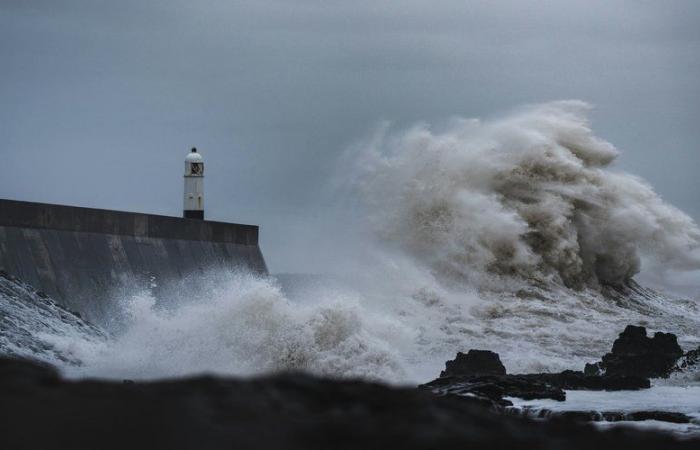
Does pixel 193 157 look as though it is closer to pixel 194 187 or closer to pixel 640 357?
pixel 194 187

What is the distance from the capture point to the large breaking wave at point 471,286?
Result: 45.5 feet

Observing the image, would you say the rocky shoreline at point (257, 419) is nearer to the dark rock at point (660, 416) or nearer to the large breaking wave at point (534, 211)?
the dark rock at point (660, 416)

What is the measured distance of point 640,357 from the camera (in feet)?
47.5

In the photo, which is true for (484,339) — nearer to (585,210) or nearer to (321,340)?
(321,340)

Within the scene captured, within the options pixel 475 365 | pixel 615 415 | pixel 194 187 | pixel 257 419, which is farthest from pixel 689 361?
pixel 257 419

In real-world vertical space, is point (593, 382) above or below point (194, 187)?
below

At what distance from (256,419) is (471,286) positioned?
73.3 feet

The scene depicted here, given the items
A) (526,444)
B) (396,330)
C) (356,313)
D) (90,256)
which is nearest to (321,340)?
(356,313)

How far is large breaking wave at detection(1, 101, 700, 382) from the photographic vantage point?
45.5ft

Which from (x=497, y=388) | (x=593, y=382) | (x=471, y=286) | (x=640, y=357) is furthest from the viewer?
(x=471, y=286)

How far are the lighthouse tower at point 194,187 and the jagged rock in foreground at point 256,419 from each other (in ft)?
49.6

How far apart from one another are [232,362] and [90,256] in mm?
2751

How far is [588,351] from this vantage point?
18344 millimetres

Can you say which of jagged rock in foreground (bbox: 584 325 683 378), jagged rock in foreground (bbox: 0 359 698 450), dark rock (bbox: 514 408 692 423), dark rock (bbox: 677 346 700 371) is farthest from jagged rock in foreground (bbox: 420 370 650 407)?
jagged rock in foreground (bbox: 0 359 698 450)
